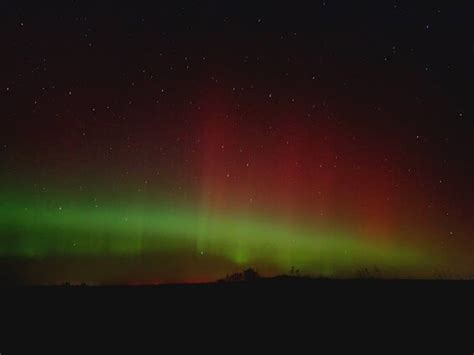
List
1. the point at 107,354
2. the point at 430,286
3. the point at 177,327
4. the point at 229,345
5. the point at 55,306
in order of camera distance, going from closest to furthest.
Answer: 1. the point at 107,354
2. the point at 229,345
3. the point at 177,327
4. the point at 55,306
5. the point at 430,286

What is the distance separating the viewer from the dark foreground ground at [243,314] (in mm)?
7352

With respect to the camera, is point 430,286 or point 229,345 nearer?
point 229,345

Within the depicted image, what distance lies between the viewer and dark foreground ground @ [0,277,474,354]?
7352 millimetres

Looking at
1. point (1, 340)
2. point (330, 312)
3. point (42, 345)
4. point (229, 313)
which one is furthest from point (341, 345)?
point (1, 340)

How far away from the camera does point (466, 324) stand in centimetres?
812

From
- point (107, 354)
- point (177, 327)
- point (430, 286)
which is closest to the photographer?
point (107, 354)

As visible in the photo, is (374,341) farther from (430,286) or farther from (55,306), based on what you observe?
(55,306)

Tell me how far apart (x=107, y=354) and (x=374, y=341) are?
3.52m

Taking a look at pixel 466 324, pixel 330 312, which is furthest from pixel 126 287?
pixel 466 324

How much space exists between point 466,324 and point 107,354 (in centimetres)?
516

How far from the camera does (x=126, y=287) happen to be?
32.0ft

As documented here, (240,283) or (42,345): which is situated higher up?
(240,283)

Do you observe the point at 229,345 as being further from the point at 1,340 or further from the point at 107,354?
the point at 1,340

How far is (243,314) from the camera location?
26.8 feet
